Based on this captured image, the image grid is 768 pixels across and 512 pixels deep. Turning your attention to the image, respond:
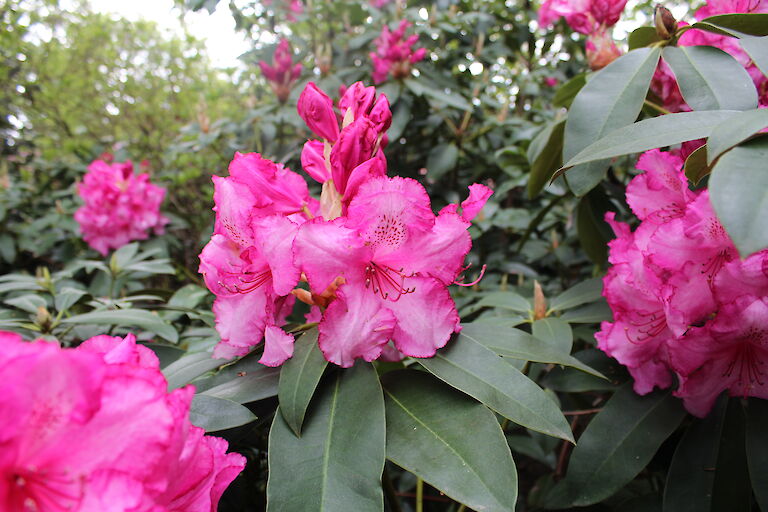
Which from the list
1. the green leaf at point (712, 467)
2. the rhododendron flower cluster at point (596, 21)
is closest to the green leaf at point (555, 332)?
the green leaf at point (712, 467)

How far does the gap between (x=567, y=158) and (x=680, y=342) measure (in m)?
0.30

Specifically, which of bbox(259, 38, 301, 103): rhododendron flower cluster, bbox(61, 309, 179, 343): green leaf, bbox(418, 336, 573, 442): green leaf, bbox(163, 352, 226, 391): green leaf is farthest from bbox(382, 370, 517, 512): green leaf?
bbox(259, 38, 301, 103): rhododendron flower cluster

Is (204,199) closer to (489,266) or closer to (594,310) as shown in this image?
(489,266)

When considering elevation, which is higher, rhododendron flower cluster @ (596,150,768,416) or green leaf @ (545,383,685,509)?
rhododendron flower cluster @ (596,150,768,416)

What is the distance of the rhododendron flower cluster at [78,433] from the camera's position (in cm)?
37

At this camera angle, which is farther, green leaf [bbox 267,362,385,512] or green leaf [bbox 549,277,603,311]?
green leaf [bbox 549,277,603,311]

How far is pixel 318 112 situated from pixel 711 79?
0.57 meters

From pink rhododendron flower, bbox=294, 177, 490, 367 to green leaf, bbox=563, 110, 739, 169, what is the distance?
0.53 feet

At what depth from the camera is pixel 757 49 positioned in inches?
28.4

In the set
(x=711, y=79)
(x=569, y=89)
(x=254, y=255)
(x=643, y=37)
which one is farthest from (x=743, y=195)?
(x=569, y=89)

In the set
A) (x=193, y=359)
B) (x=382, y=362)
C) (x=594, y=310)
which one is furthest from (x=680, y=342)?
(x=193, y=359)

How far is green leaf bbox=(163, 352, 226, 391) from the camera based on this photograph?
0.72 metres

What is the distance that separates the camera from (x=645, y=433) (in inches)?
32.1

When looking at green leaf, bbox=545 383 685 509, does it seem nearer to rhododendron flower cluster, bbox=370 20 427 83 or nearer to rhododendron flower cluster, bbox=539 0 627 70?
rhododendron flower cluster, bbox=539 0 627 70
